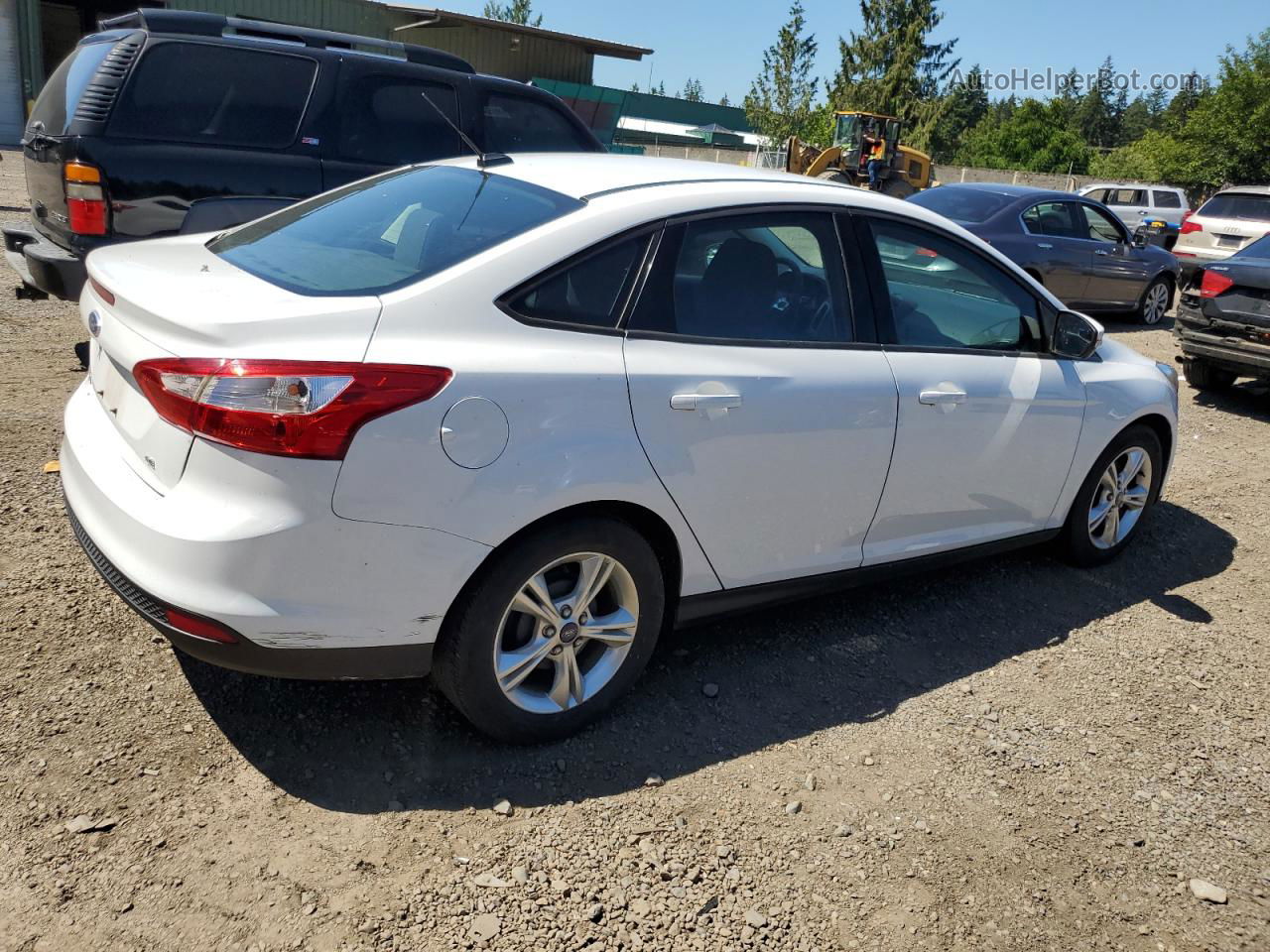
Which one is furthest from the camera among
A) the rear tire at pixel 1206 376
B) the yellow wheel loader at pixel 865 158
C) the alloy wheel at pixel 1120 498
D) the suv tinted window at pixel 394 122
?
the yellow wheel loader at pixel 865 158

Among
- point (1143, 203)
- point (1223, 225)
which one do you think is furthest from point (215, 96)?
point (1143, 203)

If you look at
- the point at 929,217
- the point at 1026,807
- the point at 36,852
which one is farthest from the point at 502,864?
the point at 929,217

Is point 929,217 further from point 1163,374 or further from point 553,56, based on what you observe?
point 553,56

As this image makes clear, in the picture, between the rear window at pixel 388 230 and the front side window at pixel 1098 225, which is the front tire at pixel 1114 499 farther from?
the front side window at pixel 1098 225

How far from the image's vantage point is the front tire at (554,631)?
286 centimetres

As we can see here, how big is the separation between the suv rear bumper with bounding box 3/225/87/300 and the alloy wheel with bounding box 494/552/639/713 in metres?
3.54

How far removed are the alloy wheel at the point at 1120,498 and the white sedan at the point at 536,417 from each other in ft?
2.63

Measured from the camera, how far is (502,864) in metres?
2.68

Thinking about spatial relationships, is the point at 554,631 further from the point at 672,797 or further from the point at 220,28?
the point at 220,28

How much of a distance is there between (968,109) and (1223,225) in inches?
3910

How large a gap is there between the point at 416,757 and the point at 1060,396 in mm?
2991

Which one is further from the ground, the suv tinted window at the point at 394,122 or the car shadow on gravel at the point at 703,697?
the suv tinted window at the point at 394,122

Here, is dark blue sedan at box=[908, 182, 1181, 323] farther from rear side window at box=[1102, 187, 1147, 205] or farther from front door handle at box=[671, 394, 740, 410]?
rear side window at box=[1102, 187, 1147, 205]

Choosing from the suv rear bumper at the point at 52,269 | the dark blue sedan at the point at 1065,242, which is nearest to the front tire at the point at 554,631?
the suv rear bumper at the point at 52,269
